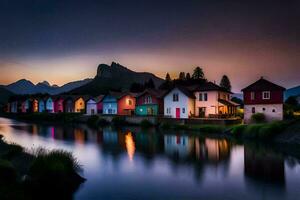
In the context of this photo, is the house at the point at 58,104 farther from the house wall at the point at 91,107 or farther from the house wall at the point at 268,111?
the house wall at the point at 268,111

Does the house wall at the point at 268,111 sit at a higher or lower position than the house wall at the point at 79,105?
lower

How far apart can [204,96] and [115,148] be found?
3062cm

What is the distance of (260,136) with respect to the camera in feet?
128

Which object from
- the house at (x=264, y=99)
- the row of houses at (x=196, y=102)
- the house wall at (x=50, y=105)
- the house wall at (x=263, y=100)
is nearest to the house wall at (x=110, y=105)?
the row of houses at (x=196, y=102)

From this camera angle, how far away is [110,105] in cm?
8456

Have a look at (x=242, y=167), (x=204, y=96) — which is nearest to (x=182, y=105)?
(x=204, y=96)

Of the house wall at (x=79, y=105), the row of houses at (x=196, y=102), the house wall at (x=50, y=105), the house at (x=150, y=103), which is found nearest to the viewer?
the row of houses at (x=196, y=102)

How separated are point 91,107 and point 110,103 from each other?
39.3 ft

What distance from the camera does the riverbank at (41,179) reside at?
13.5 metres

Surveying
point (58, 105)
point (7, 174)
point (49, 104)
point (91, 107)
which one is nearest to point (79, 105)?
point (58, 105)

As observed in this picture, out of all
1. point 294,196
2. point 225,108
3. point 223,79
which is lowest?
point 294,196

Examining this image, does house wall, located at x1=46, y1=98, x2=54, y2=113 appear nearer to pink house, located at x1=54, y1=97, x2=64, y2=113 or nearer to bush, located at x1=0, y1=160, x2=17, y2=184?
pink house, located at x1=54, y1=97, x2=64, y2=113

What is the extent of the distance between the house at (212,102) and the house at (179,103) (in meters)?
1.24

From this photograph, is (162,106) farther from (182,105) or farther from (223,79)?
(223,79)
